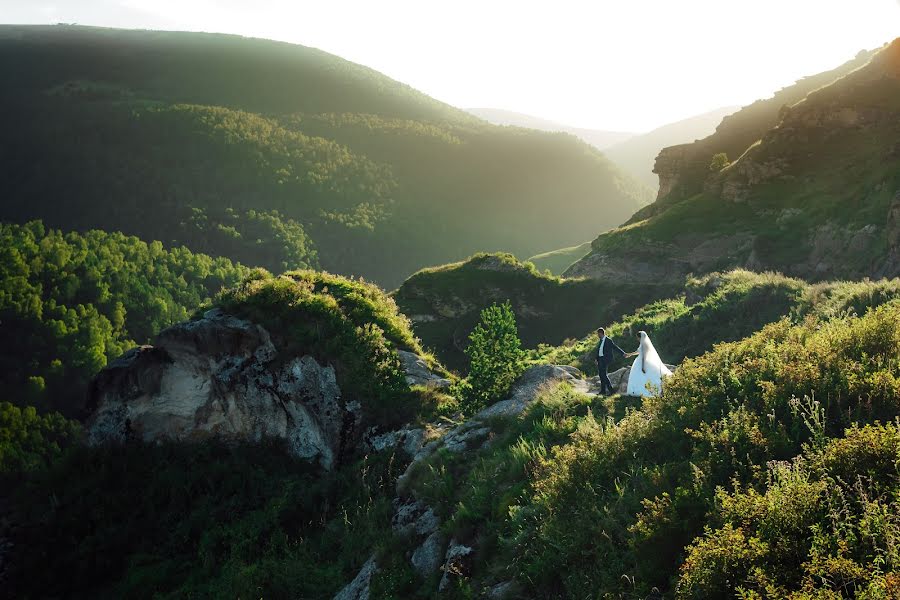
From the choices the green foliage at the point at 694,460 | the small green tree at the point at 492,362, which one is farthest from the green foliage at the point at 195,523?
the green foliage at the point at 694,460

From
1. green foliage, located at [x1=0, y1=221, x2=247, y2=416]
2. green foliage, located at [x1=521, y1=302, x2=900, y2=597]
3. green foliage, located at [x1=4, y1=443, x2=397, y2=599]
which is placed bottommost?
green foliage, located at [x1=0, y1=221, x2=247, y2=416]

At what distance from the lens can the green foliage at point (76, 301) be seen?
79.9 m

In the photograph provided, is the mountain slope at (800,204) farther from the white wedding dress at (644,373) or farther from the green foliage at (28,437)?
the green foliage at (28,437)

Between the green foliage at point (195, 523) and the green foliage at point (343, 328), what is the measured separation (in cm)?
246

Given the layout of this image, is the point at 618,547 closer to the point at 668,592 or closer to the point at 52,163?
the point at 668,592

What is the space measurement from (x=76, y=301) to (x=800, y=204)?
111 metres

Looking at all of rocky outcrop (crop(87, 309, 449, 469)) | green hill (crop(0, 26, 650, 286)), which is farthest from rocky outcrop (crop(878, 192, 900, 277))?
green hill (crop(0, 26, 650, 286))

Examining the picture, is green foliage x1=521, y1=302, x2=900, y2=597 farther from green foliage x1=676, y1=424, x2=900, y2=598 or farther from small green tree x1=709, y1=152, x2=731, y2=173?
small green tree x1=709, y1=152, x2=731, y2=173

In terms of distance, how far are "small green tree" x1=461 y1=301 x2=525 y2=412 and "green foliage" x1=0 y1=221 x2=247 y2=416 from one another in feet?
286

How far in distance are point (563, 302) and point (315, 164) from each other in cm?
16323

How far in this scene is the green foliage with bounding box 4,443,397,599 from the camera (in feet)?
34.4

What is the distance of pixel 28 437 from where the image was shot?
64625 millimetres

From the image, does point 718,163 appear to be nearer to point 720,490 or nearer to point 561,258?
point 561,258

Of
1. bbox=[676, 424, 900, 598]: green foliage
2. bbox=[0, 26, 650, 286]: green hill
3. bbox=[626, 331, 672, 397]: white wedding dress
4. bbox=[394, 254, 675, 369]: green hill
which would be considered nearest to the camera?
bbox=[676, 424, 900, 598]: green foliage
